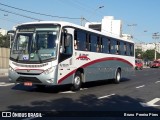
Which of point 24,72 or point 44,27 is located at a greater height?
point 44,27

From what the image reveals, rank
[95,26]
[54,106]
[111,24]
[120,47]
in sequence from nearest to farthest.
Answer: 1. [54,106]
2. [120,47]
3. [95,26]
4. [111,24]

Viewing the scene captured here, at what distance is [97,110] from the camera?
11.3 metres

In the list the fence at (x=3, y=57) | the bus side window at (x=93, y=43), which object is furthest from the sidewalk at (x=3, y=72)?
the bus side window at (x=93, y=43)

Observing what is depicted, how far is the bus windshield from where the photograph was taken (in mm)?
15281

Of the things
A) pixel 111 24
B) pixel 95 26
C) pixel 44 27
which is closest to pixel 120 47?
pixel 44 27

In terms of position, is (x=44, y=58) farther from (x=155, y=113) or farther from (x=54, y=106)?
(x=155, y=113)

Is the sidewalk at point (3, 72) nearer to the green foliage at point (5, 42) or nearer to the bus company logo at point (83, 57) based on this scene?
the bus company logo at point (83, 57)

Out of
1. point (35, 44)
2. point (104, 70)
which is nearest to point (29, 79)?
point (35, 44)

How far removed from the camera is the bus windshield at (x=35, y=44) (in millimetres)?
15281

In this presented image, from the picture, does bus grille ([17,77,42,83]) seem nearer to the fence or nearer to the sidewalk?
the sidewalk

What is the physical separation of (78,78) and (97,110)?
6.43 m

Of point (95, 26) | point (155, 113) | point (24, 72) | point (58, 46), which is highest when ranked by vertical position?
point (95, 26)

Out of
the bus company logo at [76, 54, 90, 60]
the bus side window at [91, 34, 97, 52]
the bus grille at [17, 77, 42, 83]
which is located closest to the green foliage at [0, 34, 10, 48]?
the bus side window at [91, 34, 97, 52]

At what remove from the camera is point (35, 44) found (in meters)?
15.5
